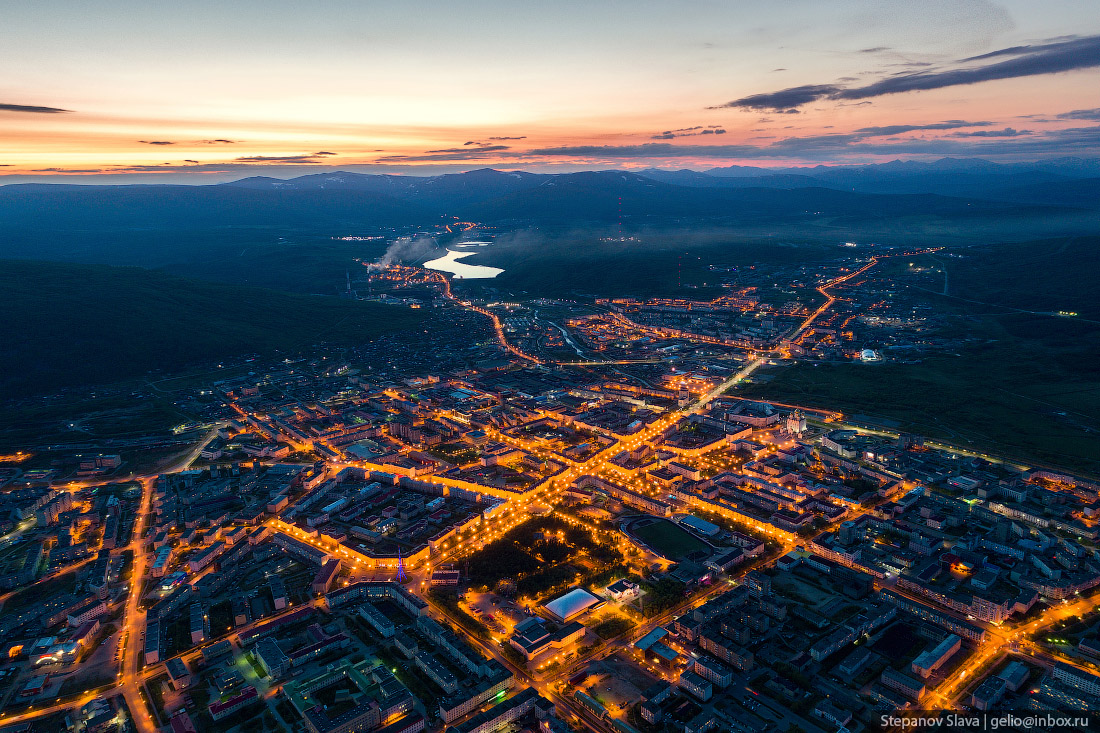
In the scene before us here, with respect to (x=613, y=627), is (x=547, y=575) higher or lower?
lower

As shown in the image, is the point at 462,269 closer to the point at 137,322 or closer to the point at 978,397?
the point at 137,322

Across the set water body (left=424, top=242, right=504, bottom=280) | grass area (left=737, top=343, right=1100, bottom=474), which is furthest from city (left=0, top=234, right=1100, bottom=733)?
water body (left=424, top=242, right=504, bottom=280)

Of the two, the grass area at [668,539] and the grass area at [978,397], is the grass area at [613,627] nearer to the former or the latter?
the grass area at [668,539]

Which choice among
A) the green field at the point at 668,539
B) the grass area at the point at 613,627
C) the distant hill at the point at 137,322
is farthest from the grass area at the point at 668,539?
the distant hill at the point at 137,322

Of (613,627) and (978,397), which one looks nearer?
(613,627)

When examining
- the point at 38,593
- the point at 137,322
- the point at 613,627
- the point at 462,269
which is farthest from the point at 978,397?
the point at 462,269

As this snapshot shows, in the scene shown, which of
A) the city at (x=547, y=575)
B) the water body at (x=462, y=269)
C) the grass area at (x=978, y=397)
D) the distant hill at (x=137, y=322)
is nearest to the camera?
the city at (x=547, y=575)

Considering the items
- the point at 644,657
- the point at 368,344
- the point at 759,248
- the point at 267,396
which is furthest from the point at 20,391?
the point at 759,248

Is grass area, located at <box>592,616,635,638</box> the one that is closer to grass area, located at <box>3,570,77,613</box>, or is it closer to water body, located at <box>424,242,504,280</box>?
grass area, located at <box>3,570,77,613</box>
